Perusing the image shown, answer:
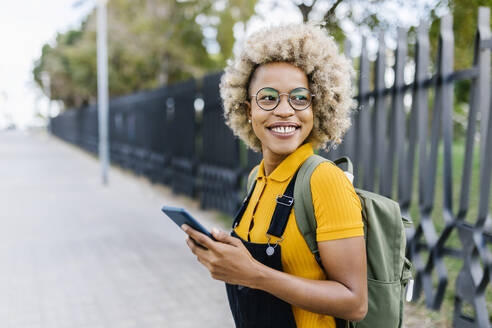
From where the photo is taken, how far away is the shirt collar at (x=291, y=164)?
1.46m

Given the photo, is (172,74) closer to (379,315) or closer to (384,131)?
(384,131)

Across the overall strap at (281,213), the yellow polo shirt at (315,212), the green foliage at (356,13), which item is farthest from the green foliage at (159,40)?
the overall strap at (281,213)

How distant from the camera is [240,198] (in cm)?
730

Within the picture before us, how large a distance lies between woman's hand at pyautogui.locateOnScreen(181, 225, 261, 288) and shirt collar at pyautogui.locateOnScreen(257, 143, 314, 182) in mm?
313

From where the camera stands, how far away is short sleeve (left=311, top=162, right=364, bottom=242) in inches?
48.6

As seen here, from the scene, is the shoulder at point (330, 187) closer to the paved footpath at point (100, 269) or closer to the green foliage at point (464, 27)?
the paved footpath at point (100, 269)

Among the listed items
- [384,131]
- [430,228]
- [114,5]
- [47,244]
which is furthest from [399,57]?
[114,5]

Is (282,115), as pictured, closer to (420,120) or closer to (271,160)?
(271,160)

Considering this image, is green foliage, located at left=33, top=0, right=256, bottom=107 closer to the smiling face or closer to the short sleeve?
the smiling face

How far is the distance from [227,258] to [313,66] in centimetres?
69

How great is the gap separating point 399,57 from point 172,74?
1980cm

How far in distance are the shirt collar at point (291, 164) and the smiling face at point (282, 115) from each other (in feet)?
0.07

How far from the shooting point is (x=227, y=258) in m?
1.23

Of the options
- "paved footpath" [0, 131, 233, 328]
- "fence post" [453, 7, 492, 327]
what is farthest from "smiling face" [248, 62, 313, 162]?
"paved footpath" [0, 131, 233, 328]
